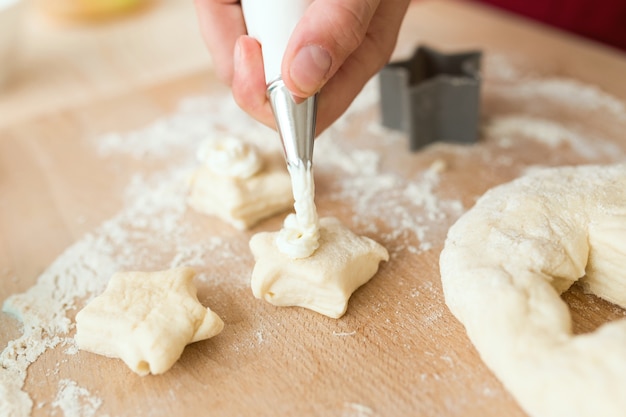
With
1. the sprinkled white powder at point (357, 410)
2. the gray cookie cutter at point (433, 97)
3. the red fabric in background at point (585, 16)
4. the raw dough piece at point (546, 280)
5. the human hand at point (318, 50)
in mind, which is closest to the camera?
the raw dough piece at point (546, 280)

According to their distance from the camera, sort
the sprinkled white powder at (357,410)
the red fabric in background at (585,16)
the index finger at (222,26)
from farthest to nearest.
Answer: the red fabric in background at (585,16), the index finger at (222,26), the sprinkled white powder at (357,410)

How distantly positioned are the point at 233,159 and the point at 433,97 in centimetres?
57

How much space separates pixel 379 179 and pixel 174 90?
88cm

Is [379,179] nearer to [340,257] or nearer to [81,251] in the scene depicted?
[340,257]

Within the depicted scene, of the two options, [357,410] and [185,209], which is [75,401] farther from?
[185,209]

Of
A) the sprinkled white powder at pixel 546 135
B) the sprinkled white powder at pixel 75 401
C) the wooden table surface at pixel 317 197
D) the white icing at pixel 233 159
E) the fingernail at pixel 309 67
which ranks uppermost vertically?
the fingernail at pixel 309 67

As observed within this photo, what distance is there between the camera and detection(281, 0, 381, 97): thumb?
1117mm

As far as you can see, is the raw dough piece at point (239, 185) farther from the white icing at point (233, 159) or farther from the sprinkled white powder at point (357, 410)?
the sprinkled white powder at point (357, 410)

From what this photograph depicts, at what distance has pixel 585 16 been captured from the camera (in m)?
2.20

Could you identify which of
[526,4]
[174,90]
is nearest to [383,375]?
[174,90]

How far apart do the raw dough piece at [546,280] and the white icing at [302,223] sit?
0.26 metres

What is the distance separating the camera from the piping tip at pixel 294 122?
118cm

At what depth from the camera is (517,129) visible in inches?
69.2

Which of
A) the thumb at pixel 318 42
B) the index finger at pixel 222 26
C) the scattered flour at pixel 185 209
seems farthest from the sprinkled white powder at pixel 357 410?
the index finger at pixel 222 26
